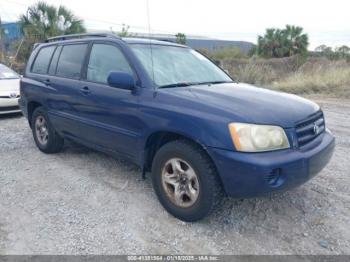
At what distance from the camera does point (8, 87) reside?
865 centimetres

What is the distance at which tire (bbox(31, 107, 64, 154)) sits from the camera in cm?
535

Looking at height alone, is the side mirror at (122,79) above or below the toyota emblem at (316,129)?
above

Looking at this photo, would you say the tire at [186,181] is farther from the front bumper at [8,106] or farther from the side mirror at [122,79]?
the front bumper at [8,106]

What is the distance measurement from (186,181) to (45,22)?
1922cm

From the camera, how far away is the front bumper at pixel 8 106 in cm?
839

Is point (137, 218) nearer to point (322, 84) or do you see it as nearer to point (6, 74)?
point (6, 74)

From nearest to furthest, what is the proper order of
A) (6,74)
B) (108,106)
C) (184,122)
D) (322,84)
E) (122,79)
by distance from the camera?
(184,122) < (122,79) < (108,106) < (6,74) < (322,84)

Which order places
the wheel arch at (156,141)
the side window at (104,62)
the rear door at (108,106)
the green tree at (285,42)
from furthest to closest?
the green tree at (285,42)
the side window at (104,62)
the rear door at (108,106)
the wheel arch at (156,141)

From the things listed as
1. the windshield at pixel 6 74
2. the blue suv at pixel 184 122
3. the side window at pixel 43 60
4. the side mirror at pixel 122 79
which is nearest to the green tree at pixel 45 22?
the windshield at pixel 6 74

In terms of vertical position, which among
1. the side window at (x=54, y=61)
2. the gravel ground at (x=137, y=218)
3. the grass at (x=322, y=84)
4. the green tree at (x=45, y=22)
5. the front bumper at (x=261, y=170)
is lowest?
the gravel ground at (x=137, y=218)

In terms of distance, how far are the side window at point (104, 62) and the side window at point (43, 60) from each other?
4.11ft

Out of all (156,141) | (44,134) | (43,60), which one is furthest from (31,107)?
(156,141)

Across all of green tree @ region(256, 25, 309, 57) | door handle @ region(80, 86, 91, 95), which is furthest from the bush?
green tree @ region(256, 25, 309, 57)

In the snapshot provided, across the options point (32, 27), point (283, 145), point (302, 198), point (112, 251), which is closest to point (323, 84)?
point (302, 198)
